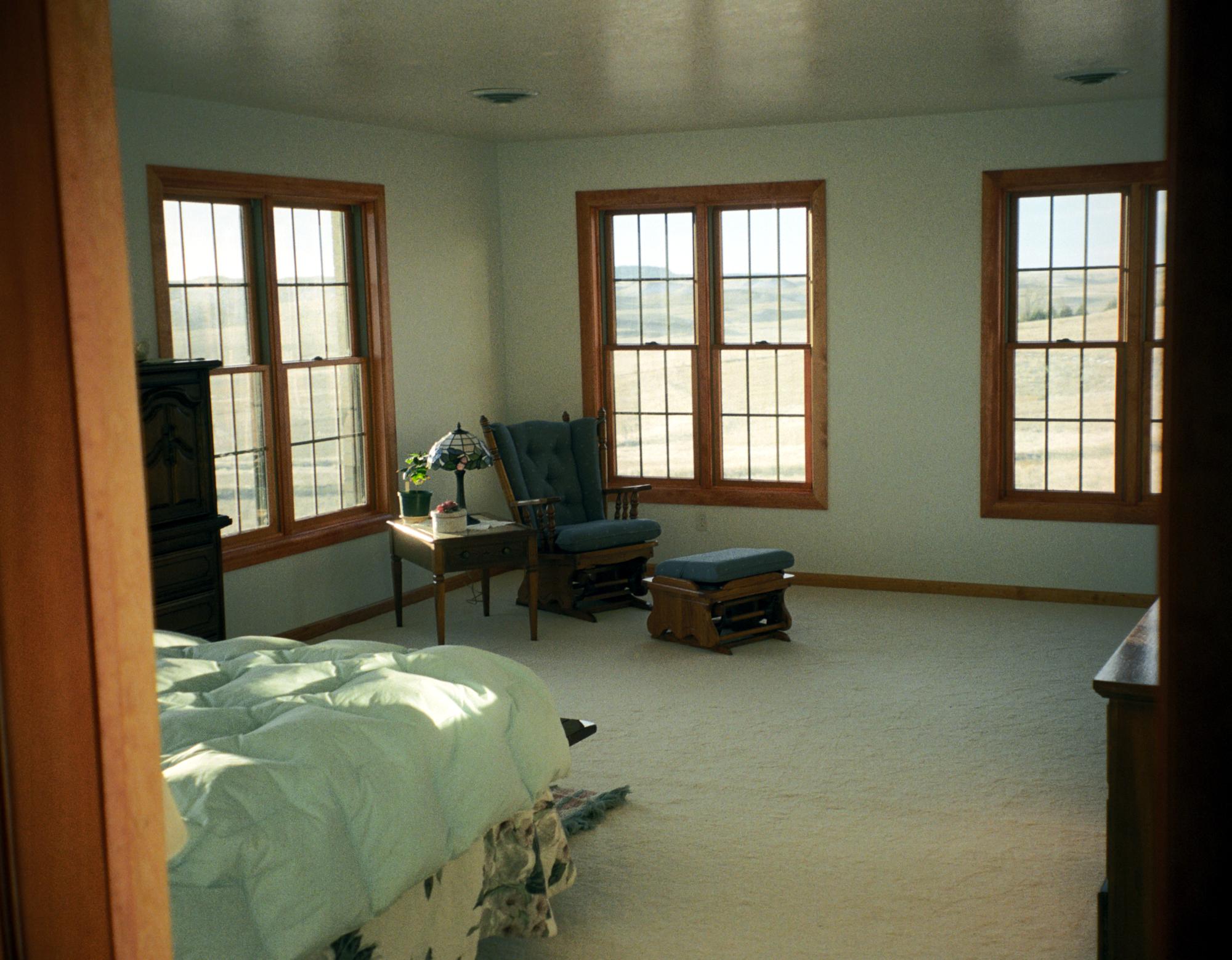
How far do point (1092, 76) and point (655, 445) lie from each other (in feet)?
12.2

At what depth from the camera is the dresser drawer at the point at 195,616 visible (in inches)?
211

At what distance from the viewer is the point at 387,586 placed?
7.62 m

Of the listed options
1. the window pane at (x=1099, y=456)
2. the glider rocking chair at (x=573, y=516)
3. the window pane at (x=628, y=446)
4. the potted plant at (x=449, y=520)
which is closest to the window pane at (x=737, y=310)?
the window pane at (x=628, y=446)

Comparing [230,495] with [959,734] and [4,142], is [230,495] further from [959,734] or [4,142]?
[4,142]

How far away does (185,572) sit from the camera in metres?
5.44

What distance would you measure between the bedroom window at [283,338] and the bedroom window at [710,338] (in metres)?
1.67

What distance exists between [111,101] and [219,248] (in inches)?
231

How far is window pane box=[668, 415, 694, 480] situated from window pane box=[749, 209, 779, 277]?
113 centimetres

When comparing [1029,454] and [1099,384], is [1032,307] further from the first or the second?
[1029,454]

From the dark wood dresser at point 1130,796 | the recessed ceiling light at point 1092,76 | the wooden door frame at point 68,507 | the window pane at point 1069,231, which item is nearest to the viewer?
the wooden door frame at point 68,507

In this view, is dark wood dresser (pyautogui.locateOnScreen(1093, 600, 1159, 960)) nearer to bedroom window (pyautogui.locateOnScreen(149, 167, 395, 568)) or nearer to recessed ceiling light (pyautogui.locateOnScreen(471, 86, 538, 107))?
recessed ceiling light (pyautogui.locateOnScreen(471, 86, 538, 107))

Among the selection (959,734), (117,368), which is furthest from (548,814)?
(117,368)

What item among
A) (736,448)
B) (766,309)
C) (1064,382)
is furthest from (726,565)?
(1064,382)

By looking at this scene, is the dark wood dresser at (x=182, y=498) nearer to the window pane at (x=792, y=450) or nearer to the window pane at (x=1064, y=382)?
the window pane at (x=792, y=450)
